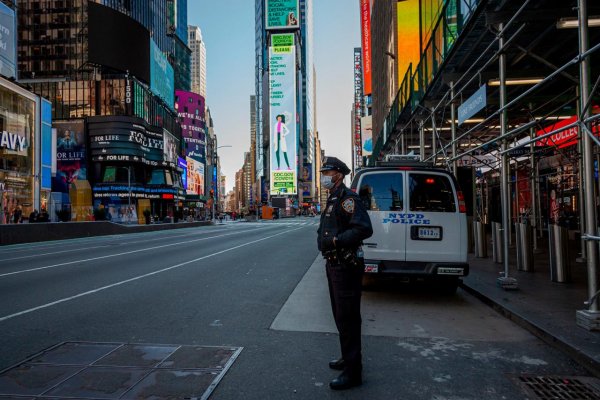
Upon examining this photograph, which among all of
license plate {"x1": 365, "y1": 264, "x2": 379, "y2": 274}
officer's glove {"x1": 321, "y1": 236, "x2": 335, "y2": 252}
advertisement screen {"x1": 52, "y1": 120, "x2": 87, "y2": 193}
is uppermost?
advertisement screen {"x1": 52, "y1": 120, "x2": 87, "y2": 193}

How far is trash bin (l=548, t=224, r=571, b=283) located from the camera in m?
7.91

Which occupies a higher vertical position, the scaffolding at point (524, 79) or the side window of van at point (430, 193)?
the scaffolding at point (524, 79)

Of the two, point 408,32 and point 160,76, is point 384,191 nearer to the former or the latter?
point 408,32

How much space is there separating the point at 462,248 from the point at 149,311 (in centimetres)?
484

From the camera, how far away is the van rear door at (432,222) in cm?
688

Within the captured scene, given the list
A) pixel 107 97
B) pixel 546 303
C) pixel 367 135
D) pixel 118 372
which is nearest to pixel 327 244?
pixel 118 372

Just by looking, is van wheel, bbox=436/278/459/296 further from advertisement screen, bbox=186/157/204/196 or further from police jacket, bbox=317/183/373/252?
advertisement screen, bbox=186/157/204/196

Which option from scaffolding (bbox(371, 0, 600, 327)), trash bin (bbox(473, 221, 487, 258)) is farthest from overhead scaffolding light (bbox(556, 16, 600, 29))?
trash bin (bbox(473, 221, 487, 258))

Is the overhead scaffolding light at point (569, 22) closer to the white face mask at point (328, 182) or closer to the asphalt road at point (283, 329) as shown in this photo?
the asphalt road at point (283, 329)

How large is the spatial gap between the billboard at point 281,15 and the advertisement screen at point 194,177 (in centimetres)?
8664

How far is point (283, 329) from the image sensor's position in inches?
211

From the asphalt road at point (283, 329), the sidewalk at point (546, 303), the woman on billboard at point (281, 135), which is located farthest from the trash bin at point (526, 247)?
the woman on billboard at point (281, 135)

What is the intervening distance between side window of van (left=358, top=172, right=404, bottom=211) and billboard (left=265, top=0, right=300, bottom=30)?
17523 cm

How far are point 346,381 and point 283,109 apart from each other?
6656 inches
